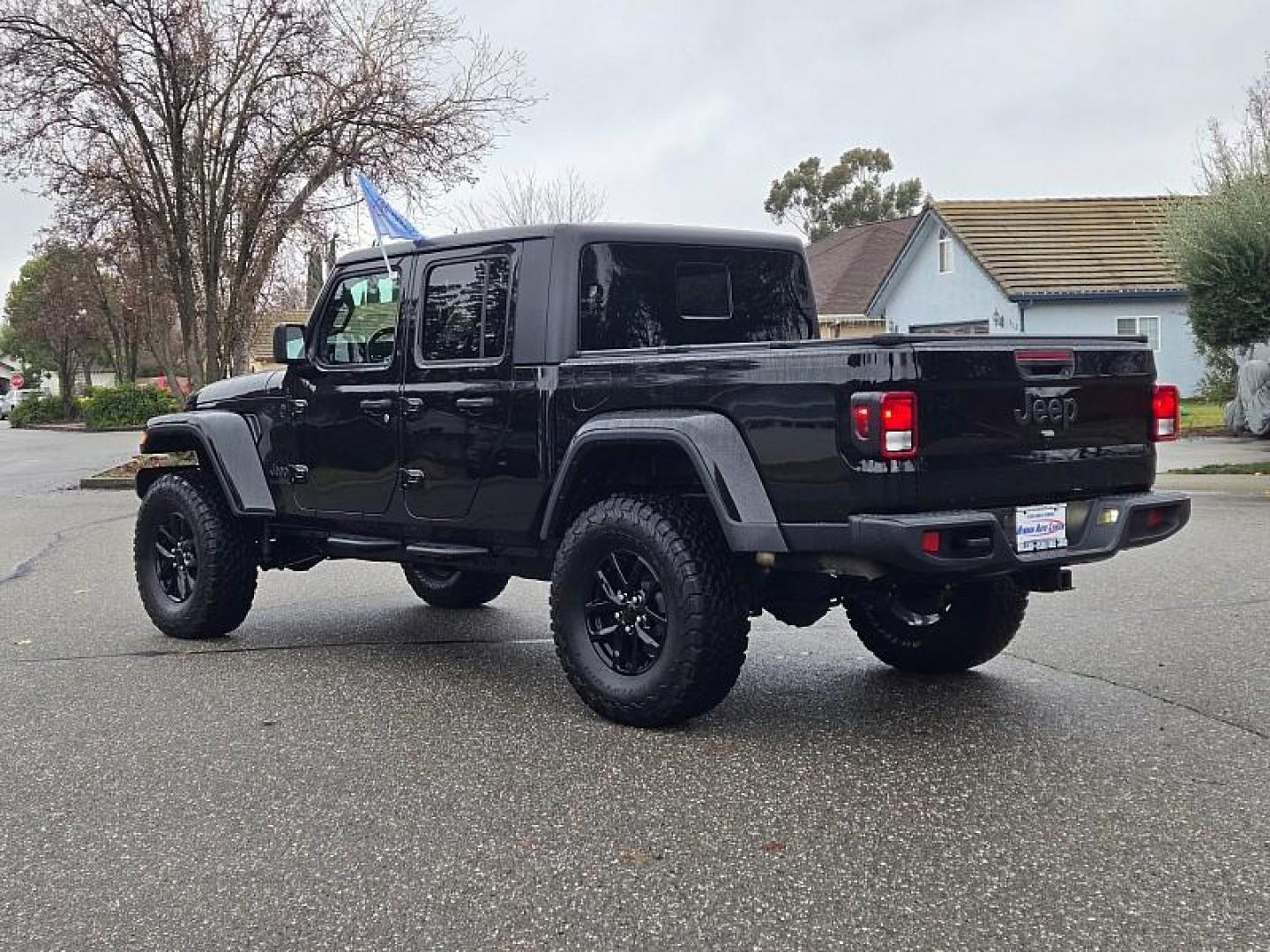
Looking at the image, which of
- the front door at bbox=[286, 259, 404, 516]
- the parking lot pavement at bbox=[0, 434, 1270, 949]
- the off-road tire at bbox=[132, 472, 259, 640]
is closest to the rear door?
the parking lot pavement at bbox=[0, 434, 1270, 949]

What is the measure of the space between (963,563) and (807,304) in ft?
7.97

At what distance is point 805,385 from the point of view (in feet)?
14.7

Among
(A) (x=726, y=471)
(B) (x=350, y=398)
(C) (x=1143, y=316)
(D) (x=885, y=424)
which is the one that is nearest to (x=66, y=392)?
(C) (x=1143, y=316)

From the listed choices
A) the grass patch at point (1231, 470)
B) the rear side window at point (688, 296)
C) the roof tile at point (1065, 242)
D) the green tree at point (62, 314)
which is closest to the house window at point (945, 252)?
the roof tile at point (1065, 242)

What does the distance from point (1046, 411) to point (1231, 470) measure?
13.2m

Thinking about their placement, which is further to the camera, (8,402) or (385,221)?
(8,402)

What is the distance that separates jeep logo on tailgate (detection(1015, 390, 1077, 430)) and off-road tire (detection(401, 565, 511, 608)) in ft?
12.9

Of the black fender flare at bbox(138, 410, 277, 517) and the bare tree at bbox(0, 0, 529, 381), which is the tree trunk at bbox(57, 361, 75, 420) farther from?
the black fender flare at bbox(138, 410, 277, 517)

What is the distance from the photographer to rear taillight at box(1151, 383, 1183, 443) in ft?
17.1

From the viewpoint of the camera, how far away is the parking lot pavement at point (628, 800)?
3.39 metres

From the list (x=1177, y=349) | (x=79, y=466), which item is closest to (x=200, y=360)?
(x=79, y=466)

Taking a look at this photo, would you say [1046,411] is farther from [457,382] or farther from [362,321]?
[362,321]

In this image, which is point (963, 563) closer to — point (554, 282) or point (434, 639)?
point (554, 282)

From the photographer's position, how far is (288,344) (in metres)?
6.64
